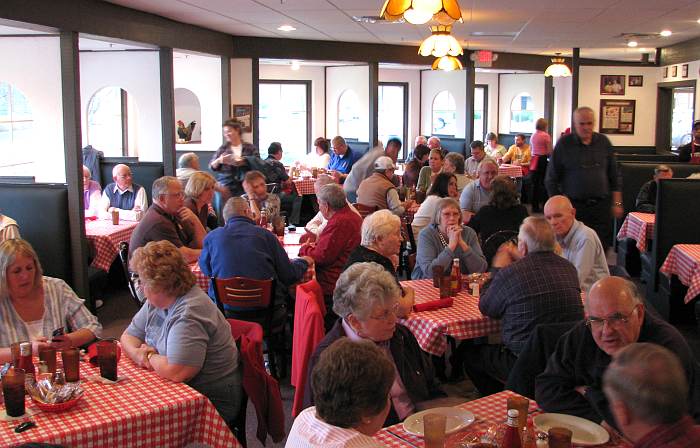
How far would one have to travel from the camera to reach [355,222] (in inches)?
222

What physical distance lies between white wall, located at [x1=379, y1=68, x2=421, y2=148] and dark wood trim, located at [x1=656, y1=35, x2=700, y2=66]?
5438 mm

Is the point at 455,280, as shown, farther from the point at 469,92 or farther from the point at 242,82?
the point at 469,92

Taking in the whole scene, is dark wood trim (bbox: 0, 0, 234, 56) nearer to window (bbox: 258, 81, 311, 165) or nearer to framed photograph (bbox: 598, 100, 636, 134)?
window (bbox: 258, 81, 311, 165)

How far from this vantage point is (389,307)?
3324mm

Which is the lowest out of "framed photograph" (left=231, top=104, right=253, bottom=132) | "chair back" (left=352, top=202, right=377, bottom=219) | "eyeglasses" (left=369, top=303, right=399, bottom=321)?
"eyeglasses" (left=369, top=303, right=399, bottom=321)

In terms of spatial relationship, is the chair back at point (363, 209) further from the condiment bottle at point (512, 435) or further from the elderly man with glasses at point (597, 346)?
the condiment bottle at point (512, 435)

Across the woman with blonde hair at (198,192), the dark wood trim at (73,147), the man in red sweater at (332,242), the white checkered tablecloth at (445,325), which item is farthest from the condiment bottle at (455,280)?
the dark wood trim at (73,147)

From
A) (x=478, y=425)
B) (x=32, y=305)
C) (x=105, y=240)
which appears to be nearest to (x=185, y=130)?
(x=105, y=240)

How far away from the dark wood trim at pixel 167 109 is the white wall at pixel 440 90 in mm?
8766

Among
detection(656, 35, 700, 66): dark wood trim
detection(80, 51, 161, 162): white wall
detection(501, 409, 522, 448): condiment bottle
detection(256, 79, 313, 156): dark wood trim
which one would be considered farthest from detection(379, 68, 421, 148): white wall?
detection(501, 409, 522, 448): condiment bottle

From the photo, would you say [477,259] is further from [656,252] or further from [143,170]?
[143,170]

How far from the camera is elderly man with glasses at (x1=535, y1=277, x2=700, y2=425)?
2.94m

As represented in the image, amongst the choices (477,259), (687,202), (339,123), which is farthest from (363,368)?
(339,123)

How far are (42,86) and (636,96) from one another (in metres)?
10.7
